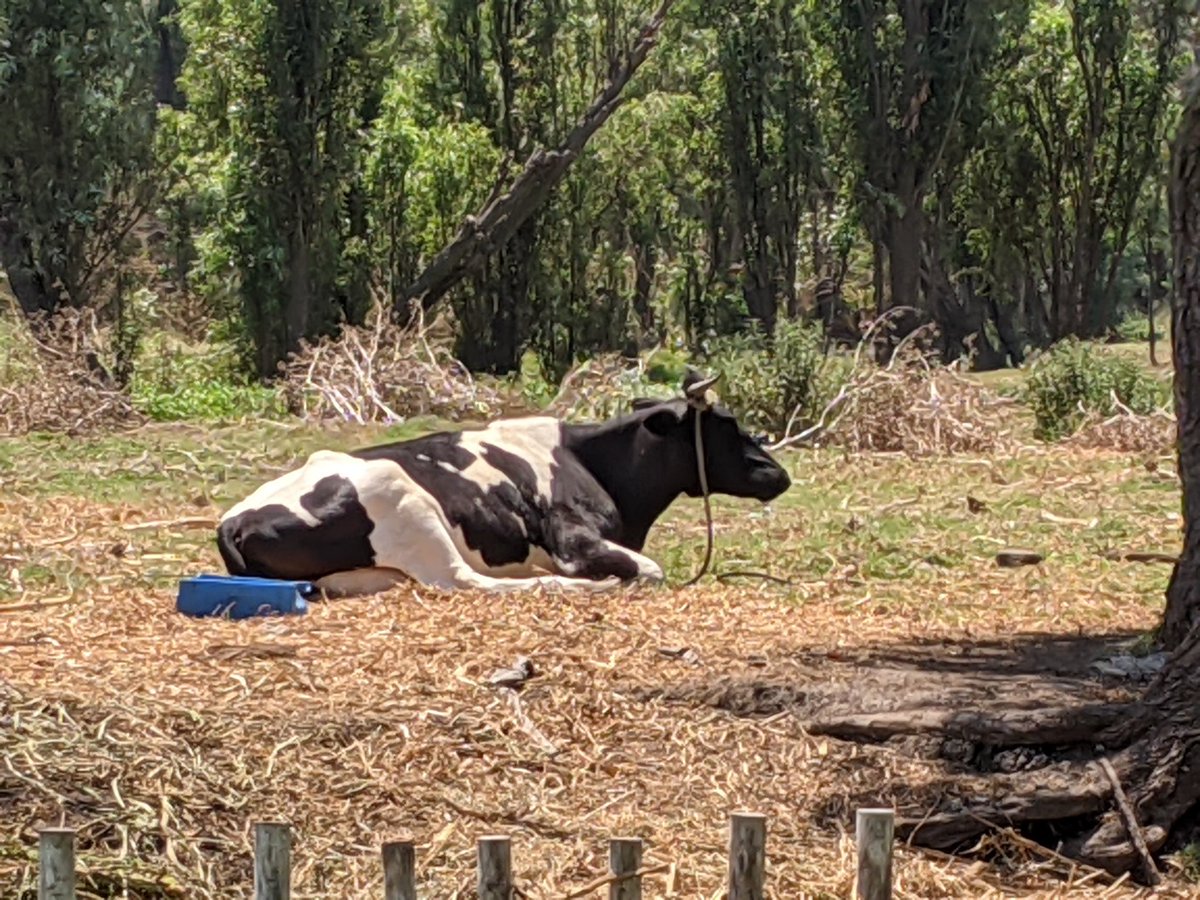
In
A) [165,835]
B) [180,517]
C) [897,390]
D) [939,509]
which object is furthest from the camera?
[897,390]

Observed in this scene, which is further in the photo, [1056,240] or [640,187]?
[640,187]

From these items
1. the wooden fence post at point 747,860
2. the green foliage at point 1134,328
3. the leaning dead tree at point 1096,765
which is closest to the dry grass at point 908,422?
the leaning dead tree at point 1096,765

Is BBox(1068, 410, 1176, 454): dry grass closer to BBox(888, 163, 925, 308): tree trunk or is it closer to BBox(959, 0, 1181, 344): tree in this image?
BBox(888, 163, 925, 308): tree trunk

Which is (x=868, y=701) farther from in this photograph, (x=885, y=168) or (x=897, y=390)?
(x=885, y=168)

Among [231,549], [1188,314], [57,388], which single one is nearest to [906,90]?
[57,388]

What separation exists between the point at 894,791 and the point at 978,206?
3137 centimetres

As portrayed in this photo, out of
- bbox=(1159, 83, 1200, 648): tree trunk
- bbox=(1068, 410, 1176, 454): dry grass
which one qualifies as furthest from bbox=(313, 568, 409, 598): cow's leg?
bbox=(1068, 410, 1176, 454): dry grass

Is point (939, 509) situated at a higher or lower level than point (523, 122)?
lower

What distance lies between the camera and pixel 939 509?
14562 mm

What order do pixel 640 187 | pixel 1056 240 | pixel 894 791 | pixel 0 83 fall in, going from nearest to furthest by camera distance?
pixel 894 791
pixel 0 83
pixel 1056 240
pixel 640 187

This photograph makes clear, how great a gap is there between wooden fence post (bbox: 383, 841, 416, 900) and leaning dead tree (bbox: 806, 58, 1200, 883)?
2.01 metres

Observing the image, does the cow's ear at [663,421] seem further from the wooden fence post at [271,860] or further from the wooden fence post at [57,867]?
the wooden fence post at [57,867]


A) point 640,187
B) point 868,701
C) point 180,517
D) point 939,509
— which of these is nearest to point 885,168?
point 640,187

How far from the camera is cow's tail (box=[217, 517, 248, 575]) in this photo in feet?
32.7
